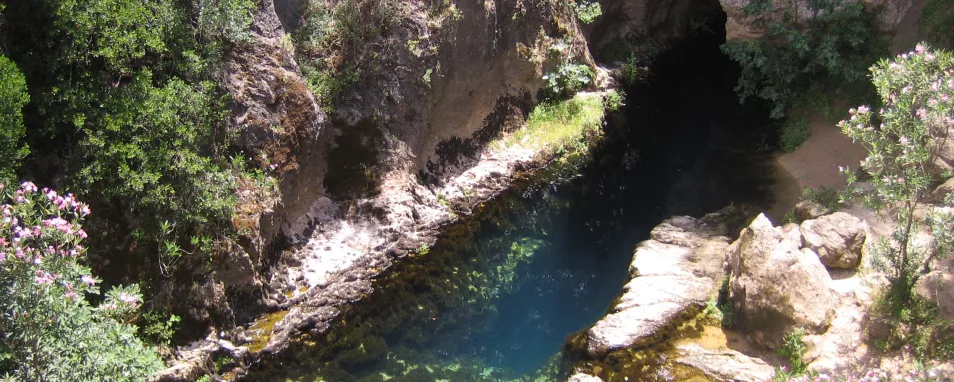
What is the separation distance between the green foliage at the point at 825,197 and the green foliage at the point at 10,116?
43.1 ft

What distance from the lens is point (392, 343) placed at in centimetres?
1193

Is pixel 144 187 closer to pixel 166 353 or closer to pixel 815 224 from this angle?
pixel 166 353

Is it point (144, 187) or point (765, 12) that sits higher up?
point (765, 12)

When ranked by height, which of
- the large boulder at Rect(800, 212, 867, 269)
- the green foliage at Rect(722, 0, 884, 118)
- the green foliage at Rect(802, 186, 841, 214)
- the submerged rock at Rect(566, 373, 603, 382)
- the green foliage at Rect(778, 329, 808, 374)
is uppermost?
the green foliage at Rect(722, 0, 884, 118)

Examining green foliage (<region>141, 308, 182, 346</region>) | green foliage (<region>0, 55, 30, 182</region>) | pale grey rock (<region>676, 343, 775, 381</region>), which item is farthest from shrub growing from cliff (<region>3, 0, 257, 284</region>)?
pale grey rock (<region>676, 343, 775, 381</region>)

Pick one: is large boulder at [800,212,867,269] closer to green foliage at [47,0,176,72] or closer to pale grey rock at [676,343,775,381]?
pale grey rock at [676,343,775,381]

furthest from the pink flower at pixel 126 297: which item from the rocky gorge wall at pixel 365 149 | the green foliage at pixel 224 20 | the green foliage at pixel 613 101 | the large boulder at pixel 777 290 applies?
the green foliage at pixel 613 101

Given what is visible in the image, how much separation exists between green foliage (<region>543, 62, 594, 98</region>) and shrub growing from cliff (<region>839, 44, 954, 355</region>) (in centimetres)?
901

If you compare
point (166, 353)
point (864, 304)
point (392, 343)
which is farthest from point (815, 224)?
point (166, 353)

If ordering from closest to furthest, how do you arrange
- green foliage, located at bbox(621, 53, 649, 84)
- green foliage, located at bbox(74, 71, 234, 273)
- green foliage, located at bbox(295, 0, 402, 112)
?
green foliage, located at bbox(74, 71, 234, 273)
green foliage, located at bbox(295, 0, 402, 112)
green foliage, located at bbox(621, 53, 649, 84)

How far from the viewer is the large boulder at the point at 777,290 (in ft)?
33.9

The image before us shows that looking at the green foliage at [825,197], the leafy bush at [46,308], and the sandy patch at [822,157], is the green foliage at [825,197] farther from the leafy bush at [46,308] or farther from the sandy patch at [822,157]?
the leafy bush at [46,308]

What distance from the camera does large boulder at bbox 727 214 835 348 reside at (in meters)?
10.3

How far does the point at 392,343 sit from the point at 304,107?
4899 millimetres
